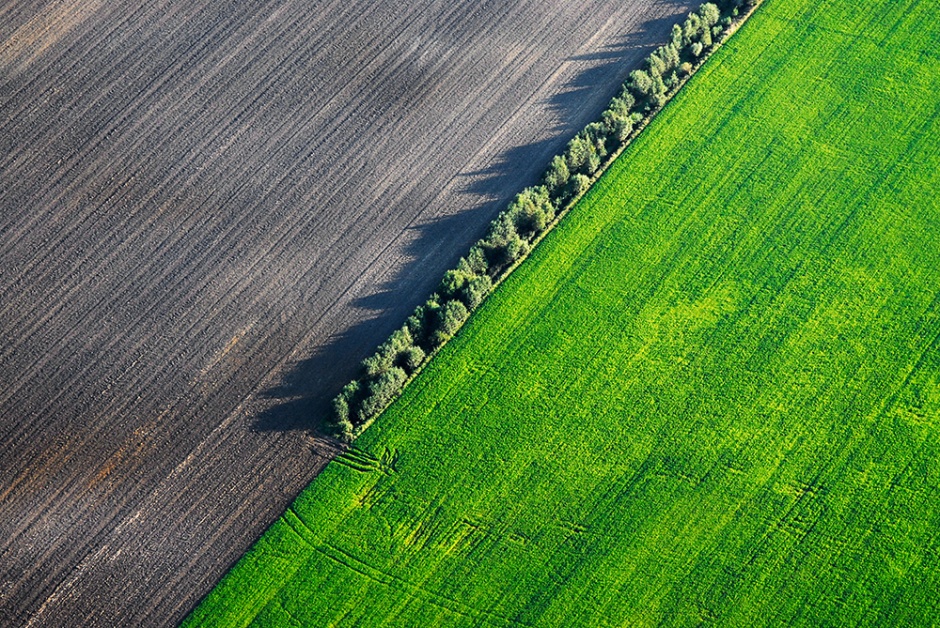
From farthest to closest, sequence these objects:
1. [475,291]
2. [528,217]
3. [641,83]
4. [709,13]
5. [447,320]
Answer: [709,13] < [641,83] < [528,217] < [475,291] < [447,320]

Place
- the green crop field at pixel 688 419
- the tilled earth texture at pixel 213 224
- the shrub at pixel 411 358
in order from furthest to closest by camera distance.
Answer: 1. the shrub at pixel 411 358
2. the tilled earth texture at pixel 213 224
3. the green crop field at pixel 688 419

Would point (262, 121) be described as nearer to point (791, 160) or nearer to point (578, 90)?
point (578, 90)

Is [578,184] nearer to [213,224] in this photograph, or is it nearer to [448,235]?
[448,235]

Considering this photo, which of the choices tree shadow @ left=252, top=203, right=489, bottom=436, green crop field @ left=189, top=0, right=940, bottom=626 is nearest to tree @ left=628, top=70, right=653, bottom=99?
green crop field @ left=189, top=0, right=940, bottom=626

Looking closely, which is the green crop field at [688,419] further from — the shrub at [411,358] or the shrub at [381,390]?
the shrub at [411,358]

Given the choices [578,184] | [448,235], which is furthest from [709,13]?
[448,235]

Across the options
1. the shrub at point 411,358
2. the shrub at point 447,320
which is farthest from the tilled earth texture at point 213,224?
the shrub at point 447,320
